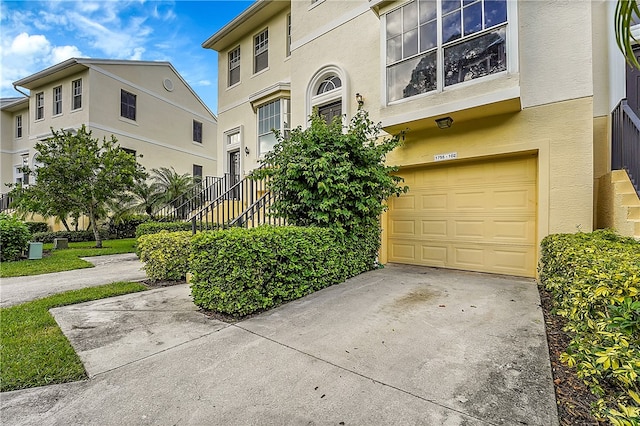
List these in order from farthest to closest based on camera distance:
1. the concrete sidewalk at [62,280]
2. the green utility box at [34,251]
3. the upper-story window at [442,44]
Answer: the green utility box at [34,251]
the upper-story window at [442,44]
the concrete sidewalk at [62,280]

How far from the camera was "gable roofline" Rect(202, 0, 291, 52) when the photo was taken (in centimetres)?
1119

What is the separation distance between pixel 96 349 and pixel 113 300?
2072 mm

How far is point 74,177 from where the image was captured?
10.5 meters

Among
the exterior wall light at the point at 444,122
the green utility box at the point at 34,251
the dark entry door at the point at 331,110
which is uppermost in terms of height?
the dark entry door at the point at 331,110

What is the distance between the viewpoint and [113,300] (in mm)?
4918

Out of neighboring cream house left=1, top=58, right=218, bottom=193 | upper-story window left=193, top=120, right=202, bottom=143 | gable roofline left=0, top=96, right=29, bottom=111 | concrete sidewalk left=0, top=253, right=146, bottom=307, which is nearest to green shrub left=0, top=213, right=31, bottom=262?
concrete sidewalk left=0, top=253, right=146, bottom=307

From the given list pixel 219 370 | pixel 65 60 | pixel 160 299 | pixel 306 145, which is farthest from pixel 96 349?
pixel 65 60

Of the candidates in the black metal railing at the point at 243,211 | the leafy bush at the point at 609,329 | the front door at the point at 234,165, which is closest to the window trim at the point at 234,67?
the front door at the point at 234,165

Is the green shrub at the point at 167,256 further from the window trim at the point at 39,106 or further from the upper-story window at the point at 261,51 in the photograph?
the window trim at the point at 39,106

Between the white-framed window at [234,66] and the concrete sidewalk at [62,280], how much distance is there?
9093 mm

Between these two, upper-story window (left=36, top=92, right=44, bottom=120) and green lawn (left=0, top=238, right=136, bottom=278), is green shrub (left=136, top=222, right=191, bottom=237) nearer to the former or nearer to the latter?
green lawn (left=0, top=238, right=136, bottom=278)

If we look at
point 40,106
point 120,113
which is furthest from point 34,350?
point 40,106

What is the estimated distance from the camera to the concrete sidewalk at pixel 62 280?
209 inches

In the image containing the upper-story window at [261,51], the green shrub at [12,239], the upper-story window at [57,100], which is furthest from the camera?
the upper-story window at [57,100]
